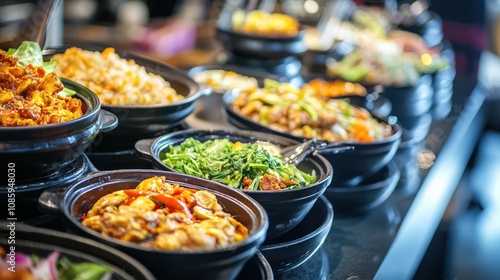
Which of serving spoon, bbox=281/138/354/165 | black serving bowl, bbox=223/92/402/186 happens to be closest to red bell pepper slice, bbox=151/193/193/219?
serving spoon, bbox=281/138/354/165

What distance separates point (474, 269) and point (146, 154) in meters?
3.48

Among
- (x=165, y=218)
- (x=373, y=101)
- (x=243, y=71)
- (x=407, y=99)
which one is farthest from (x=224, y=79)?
(x=165, y=218)

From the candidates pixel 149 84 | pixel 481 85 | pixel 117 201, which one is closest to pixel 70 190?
pixel 117 201

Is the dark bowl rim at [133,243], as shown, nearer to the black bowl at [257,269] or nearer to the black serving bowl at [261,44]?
the black bowl at [257,269]

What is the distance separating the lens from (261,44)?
168 inches

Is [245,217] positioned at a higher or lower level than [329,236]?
higher

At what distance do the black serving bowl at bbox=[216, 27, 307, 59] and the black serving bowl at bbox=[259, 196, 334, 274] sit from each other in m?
1.99

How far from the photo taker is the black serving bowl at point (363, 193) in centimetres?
280

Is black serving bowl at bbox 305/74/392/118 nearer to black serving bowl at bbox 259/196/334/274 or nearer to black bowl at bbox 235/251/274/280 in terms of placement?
black serving bowl at bbox 259/196/334/274

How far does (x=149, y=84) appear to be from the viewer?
277cm

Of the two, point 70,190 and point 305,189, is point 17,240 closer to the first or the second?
point 70,190

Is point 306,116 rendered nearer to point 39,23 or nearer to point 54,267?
point 39,23

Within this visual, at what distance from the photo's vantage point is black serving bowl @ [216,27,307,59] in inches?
168

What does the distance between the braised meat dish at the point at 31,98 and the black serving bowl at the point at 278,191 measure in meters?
0.33
